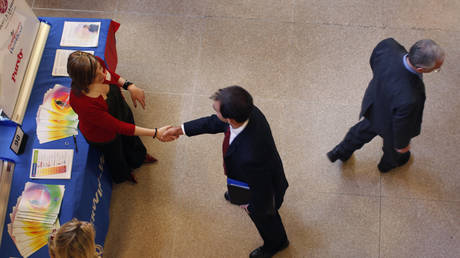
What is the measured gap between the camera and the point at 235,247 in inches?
117

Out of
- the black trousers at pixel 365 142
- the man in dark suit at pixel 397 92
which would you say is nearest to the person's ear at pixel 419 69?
the man in dark suit at pixel 397 92

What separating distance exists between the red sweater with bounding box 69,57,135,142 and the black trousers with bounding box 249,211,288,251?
3.71ft

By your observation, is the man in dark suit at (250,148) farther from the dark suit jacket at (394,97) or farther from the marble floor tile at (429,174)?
the marble floor tile at (429,174)

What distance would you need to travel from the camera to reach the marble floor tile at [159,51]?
3.67 m

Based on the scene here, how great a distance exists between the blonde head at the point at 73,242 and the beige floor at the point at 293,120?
122 centimetres

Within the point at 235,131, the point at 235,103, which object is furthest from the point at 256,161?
the point at 235,103

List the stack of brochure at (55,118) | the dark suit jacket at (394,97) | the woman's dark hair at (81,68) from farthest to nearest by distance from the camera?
the stack of brochure at (55,118) < the dark suit jacket at (394,97) < the woman's dark hair at (81,68)

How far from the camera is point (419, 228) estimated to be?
3031mm

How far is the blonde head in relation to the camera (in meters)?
1.78

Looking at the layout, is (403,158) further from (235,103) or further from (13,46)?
(13,46)

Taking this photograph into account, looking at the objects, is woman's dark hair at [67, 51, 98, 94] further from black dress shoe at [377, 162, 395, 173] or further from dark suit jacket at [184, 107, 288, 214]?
black dress shoe at [377, 162, 395, 173]

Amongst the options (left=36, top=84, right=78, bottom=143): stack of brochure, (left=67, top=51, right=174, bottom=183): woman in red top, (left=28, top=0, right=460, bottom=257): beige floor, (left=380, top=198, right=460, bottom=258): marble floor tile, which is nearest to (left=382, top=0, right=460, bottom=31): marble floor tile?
(left=28, top=0, right=460, bottom=257): beige floor

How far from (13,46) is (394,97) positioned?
2.89 m

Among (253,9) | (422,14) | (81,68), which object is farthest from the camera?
(253,9)
